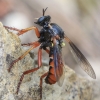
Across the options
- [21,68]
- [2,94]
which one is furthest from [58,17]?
[2,94]

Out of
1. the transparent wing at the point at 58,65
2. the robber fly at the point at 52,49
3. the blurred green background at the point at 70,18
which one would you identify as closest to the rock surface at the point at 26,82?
the robber fly at the point at 52,49

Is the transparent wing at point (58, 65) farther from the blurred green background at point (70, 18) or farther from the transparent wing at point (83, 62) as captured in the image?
the blurred green background at point (70, 18)

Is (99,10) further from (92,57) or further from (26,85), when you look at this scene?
(26,85)

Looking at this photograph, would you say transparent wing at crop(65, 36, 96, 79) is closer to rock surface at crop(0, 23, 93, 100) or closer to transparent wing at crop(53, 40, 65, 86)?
rock surface at crop(0, 23, 93, 100)

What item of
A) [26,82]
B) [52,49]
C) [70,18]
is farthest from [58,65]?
[70,18]

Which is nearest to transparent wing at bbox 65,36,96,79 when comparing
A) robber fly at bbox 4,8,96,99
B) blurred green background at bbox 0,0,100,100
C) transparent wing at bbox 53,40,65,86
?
robber fly at bbox 4,8,96,99

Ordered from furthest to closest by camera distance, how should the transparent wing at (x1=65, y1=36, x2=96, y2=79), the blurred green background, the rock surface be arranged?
the blurred green background, the transparent wing at (x1=65, y1=36, x2=96, y2=79), the rock surface
